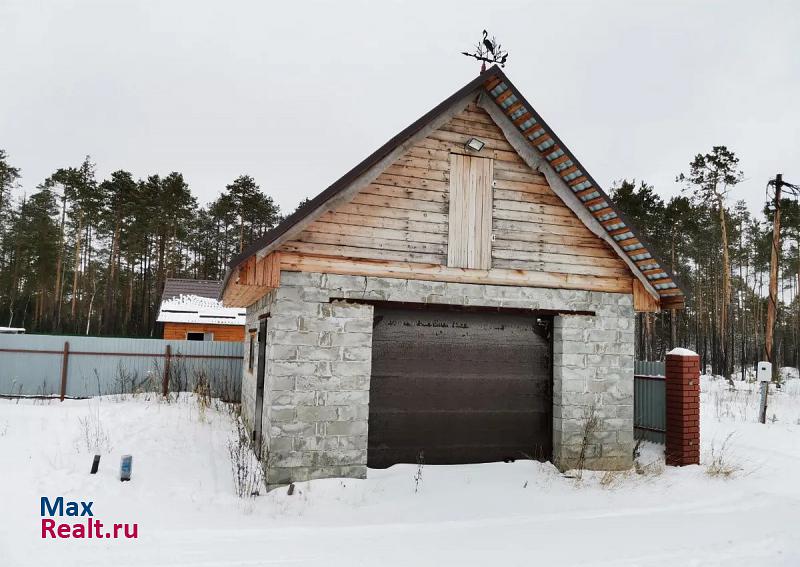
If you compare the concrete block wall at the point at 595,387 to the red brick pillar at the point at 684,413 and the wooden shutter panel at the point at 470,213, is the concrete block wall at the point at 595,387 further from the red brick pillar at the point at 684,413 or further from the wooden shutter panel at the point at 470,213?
the wooden shutter panel at the point at 470,213

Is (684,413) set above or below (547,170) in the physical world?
below

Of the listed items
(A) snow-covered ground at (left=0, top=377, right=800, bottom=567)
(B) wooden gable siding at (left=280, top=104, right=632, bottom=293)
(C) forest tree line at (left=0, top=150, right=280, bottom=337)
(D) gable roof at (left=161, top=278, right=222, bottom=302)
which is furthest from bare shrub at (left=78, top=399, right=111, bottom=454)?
(C) forest tree line at (left=0, top=150, right=280, bottom=337)

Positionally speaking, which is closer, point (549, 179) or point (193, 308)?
point (549, 179)

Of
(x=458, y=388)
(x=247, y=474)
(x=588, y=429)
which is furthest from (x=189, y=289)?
(x=588, y=429)

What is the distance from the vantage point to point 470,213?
27.1 ft

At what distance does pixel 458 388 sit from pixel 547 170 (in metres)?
3.76

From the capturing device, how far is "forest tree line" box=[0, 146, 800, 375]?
38.1 metres

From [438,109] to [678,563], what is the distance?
6.22 m

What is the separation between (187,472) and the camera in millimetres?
7832

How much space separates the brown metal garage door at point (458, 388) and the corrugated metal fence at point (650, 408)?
262cm

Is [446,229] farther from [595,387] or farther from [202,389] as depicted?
[202,389]

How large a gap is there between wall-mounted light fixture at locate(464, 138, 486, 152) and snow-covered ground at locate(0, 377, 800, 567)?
16.0 ft

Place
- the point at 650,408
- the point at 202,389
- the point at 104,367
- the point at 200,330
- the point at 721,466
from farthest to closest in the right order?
the point at 200,330 → the point at 104,367 → the point at 202,389 → the point at 650,408 → the point at 721,466

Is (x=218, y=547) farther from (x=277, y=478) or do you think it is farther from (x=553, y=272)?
(x=553, y=272)
